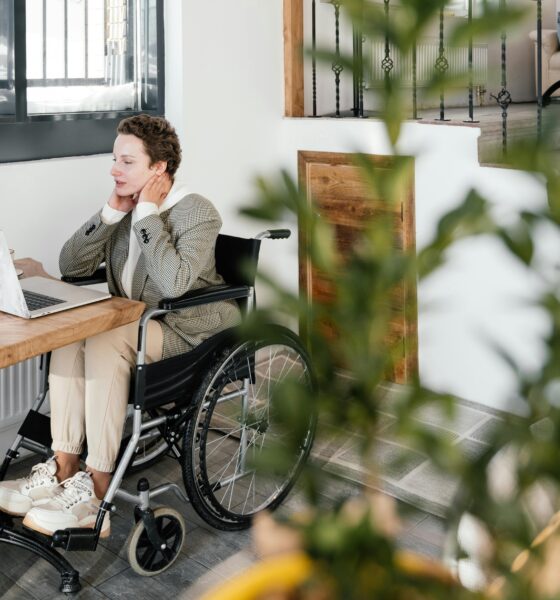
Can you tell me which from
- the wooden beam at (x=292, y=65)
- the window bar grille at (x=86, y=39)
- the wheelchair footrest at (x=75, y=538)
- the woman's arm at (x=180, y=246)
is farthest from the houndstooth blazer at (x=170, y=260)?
the wooden beam at (x=292, y=65)

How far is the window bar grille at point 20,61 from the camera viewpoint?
2738 mm

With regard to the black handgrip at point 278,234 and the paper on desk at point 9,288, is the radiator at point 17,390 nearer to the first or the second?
the paper on desk at point 9,288

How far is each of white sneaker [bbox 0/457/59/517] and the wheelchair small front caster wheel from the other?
256 millimetres

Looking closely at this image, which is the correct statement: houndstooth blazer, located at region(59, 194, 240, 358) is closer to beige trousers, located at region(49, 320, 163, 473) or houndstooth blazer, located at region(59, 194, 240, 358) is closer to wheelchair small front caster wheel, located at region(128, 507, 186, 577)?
beige trousers, located at region(49, 320, 163, 473)

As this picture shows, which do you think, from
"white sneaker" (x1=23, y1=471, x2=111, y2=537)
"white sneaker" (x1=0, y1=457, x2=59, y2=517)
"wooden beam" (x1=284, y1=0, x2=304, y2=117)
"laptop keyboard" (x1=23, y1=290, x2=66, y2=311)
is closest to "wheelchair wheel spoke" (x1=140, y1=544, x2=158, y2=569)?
"white sneaker" (x1=23, y1=471, x2=111, y2=537)

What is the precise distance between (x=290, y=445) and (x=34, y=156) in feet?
8.39

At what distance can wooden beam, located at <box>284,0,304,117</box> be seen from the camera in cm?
360

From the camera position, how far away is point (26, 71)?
2.83 metres

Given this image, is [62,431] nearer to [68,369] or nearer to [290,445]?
[68,369]

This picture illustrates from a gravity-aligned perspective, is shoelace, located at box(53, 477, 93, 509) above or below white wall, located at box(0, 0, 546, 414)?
below

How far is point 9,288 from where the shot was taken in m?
1.91

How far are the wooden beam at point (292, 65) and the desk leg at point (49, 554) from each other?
234 cm

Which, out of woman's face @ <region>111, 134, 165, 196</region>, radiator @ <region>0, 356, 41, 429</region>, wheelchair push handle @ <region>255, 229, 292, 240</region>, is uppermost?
woman's face @ <region>111, 134, 165, 196</region>

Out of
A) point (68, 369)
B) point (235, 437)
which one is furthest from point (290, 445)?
point (235, 437)
